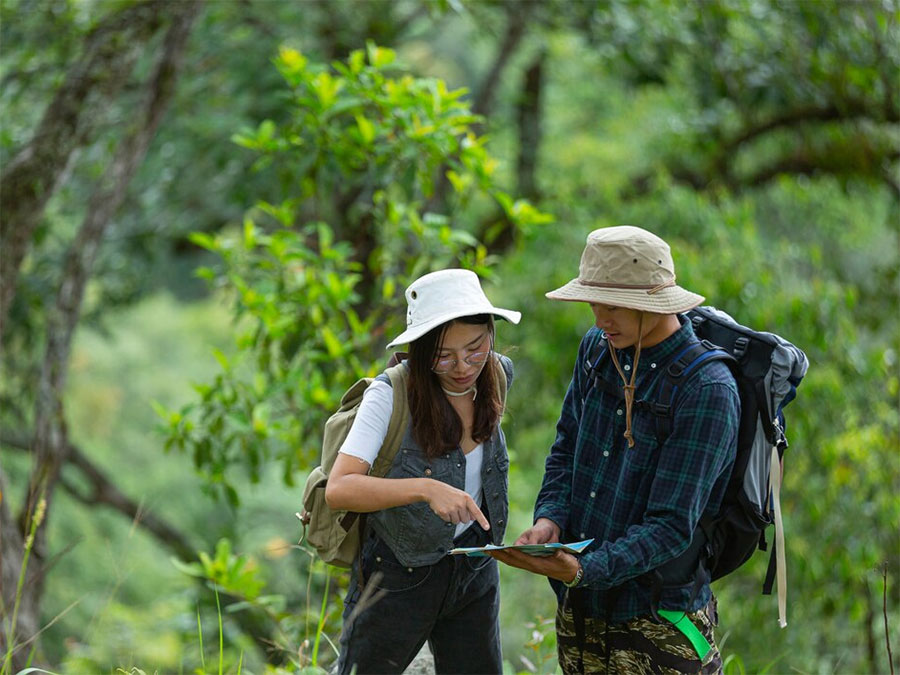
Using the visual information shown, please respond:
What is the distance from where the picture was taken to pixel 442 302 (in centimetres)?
231

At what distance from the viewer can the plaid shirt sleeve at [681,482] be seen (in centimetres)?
214

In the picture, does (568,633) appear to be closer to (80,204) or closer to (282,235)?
(282,235)

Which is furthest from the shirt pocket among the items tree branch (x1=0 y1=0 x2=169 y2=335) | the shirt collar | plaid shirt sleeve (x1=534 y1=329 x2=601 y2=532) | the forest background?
tree branch (x1=0 y1=0 x2=169 y2=335)

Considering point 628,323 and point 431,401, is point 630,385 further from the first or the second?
point 431,401

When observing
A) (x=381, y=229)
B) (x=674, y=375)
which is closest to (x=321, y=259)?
(x=381, y=229)

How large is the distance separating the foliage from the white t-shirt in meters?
1.56

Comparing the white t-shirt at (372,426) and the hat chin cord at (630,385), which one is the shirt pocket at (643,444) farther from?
the white t-shirt at (372,426)

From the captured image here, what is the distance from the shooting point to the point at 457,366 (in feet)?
7.61

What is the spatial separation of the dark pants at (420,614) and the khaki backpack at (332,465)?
7 cm

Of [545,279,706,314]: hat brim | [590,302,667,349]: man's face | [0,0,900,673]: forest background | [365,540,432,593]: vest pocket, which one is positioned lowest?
[0,0,900,673]: forest background

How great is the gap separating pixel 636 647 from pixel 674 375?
2.05 feet

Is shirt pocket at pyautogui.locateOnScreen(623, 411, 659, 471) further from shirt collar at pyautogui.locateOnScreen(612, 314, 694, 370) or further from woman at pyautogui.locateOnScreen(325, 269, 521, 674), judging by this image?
woman at pyautogui.locateOnScreen(325, 269, 521, 674)

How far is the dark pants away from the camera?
240 cm

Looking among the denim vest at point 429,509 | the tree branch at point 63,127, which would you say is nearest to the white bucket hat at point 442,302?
the denim vest at point 429,509
